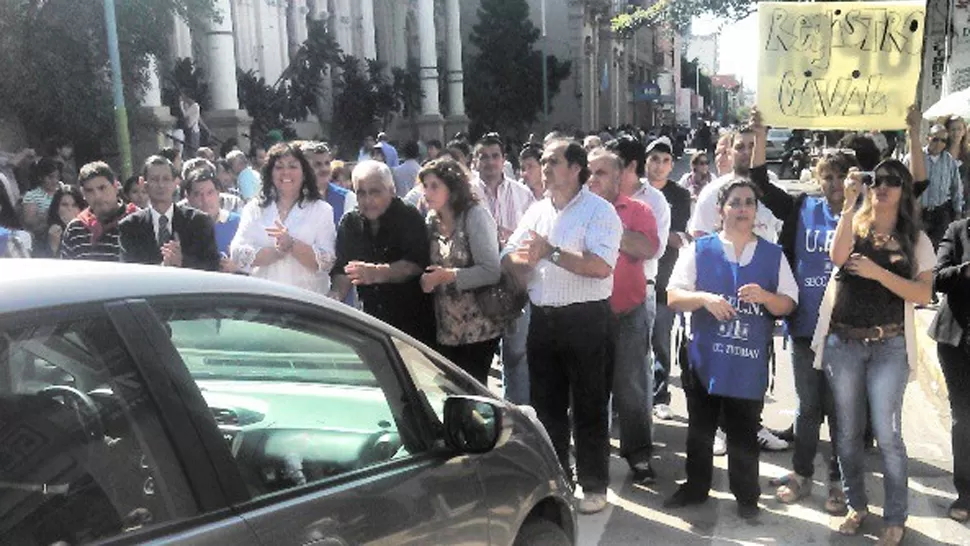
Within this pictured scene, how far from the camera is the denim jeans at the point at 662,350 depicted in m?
6.83

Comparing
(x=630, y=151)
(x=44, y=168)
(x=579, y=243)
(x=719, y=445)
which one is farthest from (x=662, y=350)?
(x=44, y=168)

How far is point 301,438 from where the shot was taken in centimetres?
264

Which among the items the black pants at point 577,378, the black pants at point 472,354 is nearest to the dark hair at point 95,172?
the black pants at point 472,354

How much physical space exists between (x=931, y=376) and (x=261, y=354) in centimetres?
625

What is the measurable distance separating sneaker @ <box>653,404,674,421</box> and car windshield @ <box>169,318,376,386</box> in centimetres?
438

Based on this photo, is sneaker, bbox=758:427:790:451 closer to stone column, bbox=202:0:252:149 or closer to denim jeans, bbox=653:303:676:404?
denim jeans, bbox=653:303:676:404

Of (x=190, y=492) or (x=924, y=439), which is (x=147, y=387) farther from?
(x=924, y=439)

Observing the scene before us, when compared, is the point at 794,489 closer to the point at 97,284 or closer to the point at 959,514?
the point at 959,514

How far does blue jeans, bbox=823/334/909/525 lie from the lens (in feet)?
14.6

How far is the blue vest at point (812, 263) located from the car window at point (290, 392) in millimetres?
2839

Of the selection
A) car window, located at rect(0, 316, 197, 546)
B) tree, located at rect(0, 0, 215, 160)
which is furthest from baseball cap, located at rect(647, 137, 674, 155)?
tree, located at rect(0, 0, 215, 160)

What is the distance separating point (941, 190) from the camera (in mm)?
8594

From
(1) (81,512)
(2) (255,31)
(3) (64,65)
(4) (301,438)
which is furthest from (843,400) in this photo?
(2) (255,31)

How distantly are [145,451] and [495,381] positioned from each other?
6088mm
